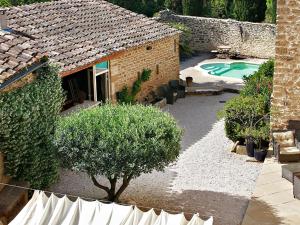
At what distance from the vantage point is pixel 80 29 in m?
21.1

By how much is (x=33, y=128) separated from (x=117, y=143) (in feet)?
7.65

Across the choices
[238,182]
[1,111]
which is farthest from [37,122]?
[238,182]

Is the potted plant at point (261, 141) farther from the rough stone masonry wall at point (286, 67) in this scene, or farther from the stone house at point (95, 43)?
the stone house at point (95, 43)

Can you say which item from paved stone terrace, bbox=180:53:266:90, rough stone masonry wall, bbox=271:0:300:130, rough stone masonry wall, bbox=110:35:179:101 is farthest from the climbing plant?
rough stone masonry wall, bbox=271:0:300:130

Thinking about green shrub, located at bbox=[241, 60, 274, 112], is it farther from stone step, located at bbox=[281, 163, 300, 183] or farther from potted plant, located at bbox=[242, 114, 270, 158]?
stone step, located at bbox=[281, 163, 300, 183]

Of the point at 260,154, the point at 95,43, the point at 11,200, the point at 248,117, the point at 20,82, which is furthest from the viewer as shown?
the point at 95,43

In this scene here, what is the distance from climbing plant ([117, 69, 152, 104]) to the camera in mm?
21312

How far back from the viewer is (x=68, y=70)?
17.2 m

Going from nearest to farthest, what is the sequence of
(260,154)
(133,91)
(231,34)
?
(260,154), (133,91), (231,34)

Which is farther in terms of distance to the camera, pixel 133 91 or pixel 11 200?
pixel 133 91

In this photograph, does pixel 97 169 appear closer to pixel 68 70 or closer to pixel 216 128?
pixel 68 70

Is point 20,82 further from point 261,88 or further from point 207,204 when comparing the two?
point 261,88

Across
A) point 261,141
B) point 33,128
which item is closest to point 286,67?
point 261,141

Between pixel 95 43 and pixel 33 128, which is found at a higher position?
pixel 95 43
